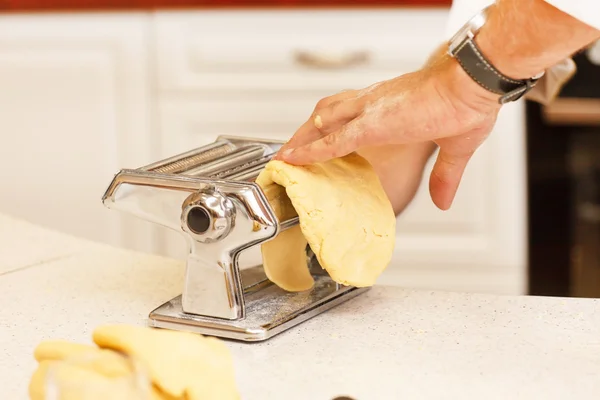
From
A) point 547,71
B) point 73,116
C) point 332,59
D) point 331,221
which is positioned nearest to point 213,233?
point 331,221

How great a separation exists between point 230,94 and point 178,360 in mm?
1323

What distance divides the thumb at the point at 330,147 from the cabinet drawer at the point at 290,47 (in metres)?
1.08

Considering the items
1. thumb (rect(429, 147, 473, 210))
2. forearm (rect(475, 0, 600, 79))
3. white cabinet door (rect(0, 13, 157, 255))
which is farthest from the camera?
white cabinet door (rect(0, 13, 157, 255))

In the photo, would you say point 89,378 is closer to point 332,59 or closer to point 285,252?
point 285,252

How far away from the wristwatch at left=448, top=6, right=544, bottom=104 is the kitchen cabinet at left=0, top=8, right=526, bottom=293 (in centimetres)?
104

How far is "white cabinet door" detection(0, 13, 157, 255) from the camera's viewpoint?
6.02 ft

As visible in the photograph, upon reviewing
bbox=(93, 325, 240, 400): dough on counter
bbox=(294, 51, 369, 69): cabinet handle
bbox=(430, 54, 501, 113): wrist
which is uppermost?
bbox=(294, 51, 369, 69): cabinet handle

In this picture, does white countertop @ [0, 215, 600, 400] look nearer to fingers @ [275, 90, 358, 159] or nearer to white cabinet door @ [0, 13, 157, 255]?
fingers @ [275, 90, 358, 159]

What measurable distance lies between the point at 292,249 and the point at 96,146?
124 cm

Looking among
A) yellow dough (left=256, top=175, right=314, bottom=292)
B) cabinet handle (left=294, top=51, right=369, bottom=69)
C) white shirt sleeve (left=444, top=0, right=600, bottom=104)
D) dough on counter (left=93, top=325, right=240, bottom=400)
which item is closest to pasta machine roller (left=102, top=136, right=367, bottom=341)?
yellow dough (left=256, top=175, right=314, bottom=292)

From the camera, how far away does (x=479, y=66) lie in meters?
0.69

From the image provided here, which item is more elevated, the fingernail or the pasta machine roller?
the fingernail

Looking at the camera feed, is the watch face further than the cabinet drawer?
No

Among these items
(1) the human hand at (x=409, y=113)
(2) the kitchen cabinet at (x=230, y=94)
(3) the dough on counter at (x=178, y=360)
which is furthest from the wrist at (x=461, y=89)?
(2) the kitchen cabinet at (x=230, y=94)
